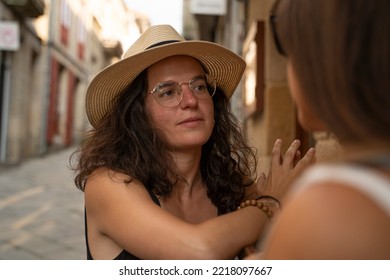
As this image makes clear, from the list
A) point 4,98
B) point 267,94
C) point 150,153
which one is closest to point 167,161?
point 150,153

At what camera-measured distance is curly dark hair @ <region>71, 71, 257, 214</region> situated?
122 centimetres

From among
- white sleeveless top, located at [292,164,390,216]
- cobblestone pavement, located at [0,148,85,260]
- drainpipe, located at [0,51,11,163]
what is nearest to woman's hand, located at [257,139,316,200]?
white sleeveless top, located at [292,164,390,216]

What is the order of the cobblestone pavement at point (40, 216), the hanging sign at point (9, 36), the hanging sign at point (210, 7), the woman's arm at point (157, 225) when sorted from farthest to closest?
the hanging sign at point (9, 36), the hanging sign at point (210, 7), the cobblestone pavement at point (40, 216), the woman's arm at point (157, 225)

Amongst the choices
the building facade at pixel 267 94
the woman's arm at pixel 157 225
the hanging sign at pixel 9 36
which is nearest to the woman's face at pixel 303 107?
the woman's arm at pixel 157 225

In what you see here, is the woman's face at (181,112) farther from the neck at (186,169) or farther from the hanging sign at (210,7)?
the hanging sign at (210,7)

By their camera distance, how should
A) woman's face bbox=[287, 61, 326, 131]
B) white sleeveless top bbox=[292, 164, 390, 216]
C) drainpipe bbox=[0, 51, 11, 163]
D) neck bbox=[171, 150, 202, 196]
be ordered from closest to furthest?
white sleeveless top bbox=[292, 164, 390, 216] < woman's face bbox=[287, 61, 326, 131] < neck bbox=[171, 150, 202, 196] < drainpipe bbox=[0, 51, 11, 163]

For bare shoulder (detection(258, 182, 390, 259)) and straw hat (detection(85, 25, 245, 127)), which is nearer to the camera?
bare shoulder (detection(258, 182, 390, 259))

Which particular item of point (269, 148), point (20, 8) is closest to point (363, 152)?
point (269, 148)

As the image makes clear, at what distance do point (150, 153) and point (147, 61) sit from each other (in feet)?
0.76

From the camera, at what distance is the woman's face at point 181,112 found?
1.24 meters

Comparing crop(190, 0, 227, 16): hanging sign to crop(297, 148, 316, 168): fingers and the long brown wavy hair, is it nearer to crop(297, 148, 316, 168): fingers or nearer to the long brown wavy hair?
crop(297, 148, 316, 168): fingers

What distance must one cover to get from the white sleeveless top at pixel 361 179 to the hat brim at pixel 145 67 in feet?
2.60

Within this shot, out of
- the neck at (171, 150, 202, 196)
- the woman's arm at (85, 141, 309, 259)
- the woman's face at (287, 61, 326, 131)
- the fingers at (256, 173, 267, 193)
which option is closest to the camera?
the woman's face at (287, 61, 326, 131)

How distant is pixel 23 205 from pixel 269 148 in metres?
3.10
